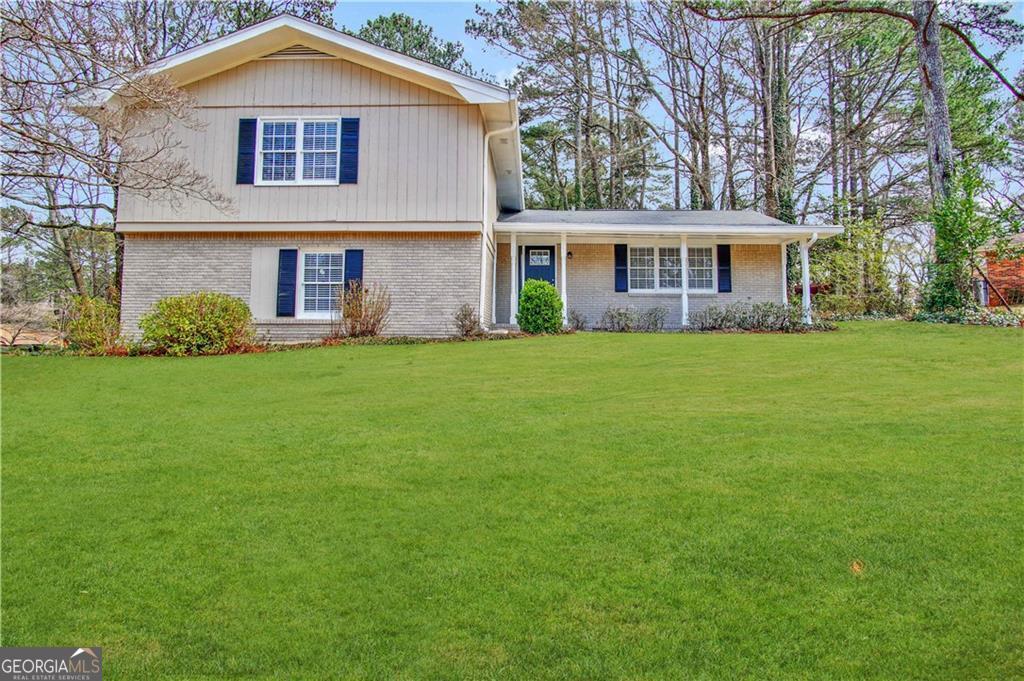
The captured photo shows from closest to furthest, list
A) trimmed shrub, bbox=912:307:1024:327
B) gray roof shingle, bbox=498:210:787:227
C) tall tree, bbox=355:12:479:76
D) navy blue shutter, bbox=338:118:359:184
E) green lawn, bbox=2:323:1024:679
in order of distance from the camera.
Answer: green lawn, bbox=2:323:1024:679 < trimmed shrub, bbox=912:307:1024:327 < navy blue shutter, bbox=338:118:359:184 < gray roof shingle, bbox=498:210:787:227 < tall tree, bbox=355:12:479:76

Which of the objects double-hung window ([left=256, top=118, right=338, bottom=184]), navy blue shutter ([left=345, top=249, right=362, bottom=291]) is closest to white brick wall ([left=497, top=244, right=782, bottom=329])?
navy blue shutter ([left=345, top=249, right=362, bottom=291])

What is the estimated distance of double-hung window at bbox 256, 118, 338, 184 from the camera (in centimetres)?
1511

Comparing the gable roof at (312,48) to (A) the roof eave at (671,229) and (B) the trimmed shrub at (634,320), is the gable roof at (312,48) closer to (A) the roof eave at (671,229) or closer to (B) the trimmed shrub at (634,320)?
(A) the roof eave at (671,229)

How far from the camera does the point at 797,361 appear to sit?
9.91 metres

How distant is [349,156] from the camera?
15.0 metres

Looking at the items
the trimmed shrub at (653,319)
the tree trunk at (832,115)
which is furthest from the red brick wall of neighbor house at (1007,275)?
the tree trunk at (832,115)

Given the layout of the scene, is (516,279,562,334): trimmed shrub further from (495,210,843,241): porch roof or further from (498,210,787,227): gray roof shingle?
(498,210,787,227): gray roof shingle

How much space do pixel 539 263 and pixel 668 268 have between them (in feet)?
11.7

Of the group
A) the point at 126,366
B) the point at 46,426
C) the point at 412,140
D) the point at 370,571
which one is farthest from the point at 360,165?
the point at 370,571

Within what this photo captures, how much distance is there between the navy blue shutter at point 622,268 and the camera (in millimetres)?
18250

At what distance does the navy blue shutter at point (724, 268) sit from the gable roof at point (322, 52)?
22.4 feet

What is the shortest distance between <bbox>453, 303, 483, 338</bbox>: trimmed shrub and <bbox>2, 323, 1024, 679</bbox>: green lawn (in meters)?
7.02

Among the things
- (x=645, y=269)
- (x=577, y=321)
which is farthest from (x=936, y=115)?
(x=577, y=321)

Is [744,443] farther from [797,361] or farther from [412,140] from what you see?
[412,140]
